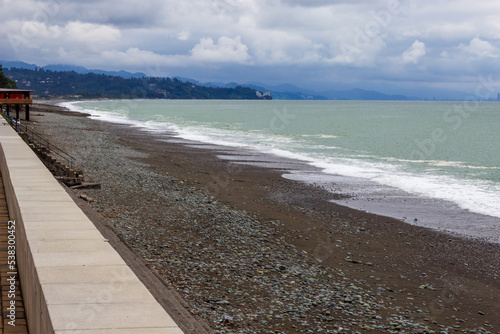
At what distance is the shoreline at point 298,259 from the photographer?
9.80 m

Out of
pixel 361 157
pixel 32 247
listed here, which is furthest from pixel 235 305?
pixel 361 157

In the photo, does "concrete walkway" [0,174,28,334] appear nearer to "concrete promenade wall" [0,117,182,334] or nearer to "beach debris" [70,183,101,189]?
"concrete promenade wall" [0,117,182,334]

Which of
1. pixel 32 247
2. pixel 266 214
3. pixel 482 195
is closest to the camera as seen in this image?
pixel 32 247

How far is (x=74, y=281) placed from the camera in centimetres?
475

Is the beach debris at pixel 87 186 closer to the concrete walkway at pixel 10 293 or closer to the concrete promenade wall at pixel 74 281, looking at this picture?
the concrete walkway at pixel 10 293

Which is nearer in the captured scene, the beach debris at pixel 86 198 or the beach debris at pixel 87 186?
the beach debris at pixel 86 198

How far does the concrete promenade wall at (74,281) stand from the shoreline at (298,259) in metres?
3.30

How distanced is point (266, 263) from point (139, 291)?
783 cm

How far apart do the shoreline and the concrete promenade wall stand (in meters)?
3.30

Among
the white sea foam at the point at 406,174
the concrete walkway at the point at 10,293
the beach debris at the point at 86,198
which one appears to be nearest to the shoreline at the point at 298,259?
the beach debris at the point at 86,198

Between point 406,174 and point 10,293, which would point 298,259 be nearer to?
point 10,293

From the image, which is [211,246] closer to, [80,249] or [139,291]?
[80,249]

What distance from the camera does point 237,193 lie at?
873 inches

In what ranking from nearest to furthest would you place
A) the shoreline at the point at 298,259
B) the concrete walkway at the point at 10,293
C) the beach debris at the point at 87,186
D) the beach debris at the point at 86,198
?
the concrete walkway at the point at 10,293, the shoreline at the point at 298,259, the beach debris at the point at 86,198, the beach debris at the point at 87,186
